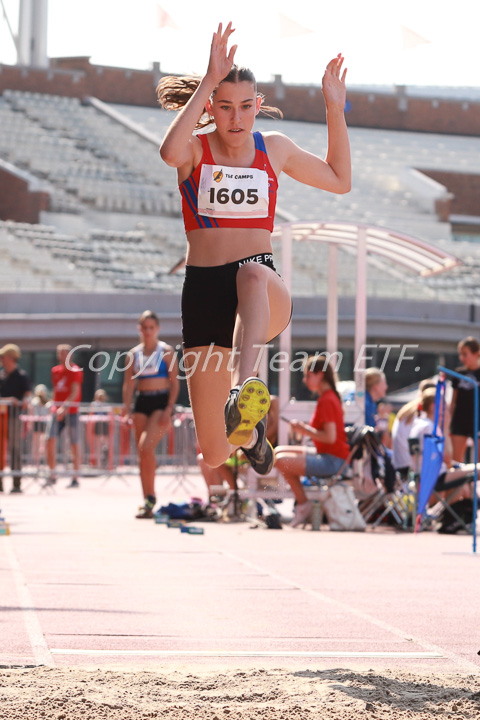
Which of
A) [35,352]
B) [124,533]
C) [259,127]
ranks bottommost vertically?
[124,533]

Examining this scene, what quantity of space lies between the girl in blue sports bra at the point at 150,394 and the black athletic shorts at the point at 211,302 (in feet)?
21.9

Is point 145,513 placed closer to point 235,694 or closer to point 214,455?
point 214,455

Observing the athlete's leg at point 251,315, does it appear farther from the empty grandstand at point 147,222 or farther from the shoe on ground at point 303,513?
the empty grandstand at point 147,222

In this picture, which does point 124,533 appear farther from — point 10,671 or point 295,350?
point 295,350

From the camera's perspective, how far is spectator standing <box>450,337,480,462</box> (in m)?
12.3

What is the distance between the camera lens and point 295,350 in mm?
32500

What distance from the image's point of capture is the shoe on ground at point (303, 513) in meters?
11.8

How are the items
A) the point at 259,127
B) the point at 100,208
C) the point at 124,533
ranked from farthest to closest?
the point at 259,127 < the point at 100,208 < the point at 124,533

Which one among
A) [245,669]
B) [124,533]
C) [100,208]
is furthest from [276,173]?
[100,208]

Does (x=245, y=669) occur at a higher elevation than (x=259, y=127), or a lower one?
lower

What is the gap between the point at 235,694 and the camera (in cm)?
379

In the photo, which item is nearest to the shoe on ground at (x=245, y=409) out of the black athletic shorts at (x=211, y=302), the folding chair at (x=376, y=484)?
the black athletic shorts at (x=211, y=302)

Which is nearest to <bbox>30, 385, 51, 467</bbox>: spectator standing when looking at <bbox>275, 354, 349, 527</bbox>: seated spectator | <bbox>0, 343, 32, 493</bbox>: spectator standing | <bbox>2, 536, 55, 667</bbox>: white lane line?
<bbox>0, 343, 32, 493</bbox>: spectator standing

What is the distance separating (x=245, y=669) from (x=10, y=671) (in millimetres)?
806
